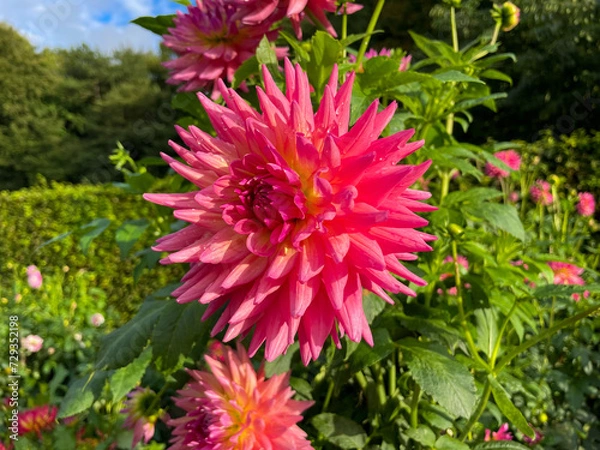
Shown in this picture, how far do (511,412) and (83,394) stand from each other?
Result: 0.82 m

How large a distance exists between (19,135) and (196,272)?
59.6 feet

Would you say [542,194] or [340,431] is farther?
[542,194]

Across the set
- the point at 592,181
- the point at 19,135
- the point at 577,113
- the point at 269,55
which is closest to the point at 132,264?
the point at 592,181

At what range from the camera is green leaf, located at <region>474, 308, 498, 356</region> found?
1020 mm

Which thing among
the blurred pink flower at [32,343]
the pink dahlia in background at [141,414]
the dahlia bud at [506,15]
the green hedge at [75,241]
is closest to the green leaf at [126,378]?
the pink dahlia in background at [141,414]

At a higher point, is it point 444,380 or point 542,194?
point 444,380

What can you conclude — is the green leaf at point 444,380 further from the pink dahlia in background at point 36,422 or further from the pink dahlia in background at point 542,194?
the pink dahlia in background at point 542,194

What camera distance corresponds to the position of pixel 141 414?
1.25 m

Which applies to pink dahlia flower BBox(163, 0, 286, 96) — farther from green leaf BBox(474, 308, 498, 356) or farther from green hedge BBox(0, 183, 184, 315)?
green hedge BBox(0, 183, 184, 315)

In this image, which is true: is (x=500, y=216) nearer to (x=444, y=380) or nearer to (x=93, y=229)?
(x=444, y=380)

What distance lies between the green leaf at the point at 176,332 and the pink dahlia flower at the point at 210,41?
446mm

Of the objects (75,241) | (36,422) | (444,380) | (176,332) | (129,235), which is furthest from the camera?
(75,241)

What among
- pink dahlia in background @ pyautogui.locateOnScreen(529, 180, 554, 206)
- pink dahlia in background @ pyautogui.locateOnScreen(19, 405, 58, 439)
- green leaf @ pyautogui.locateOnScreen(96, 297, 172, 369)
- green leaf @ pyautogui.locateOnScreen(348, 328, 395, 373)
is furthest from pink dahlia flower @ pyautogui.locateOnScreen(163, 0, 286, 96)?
pink dahlia in background @ pyautogui.locateOnScreen(529, 180, 554, 206)

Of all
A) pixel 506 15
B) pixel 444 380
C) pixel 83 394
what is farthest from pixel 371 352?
pixel 506 15
